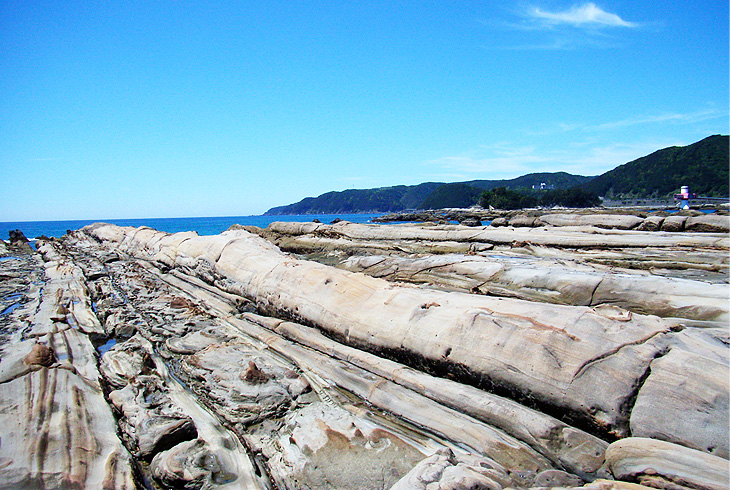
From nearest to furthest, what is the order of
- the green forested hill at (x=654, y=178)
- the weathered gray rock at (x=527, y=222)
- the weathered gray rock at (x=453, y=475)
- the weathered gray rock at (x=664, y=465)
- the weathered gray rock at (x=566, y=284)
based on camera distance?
1. the weathered gray rock at (x=664, y=465)
2. the weathered gray rock at (x=453, y=475)
3. the weathered gray rock at (x=566, y=284)
4. the weathered gray rock at (x=527, y=222)
5. the green forested hill at (x=654, y=178)

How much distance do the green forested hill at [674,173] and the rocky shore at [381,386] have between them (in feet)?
241

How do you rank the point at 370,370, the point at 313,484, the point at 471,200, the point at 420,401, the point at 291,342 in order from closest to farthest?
the point at 313,484 → the point at 420,401 → the point at 370,370 → the point at 291,342 → the point at 471,200

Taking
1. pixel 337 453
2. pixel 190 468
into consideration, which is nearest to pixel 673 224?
pixel 337 453

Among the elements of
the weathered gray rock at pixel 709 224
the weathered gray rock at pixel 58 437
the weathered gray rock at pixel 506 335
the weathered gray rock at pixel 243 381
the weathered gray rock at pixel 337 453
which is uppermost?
the weathered gray rock at pixel 709 224

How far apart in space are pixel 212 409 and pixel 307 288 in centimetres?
266

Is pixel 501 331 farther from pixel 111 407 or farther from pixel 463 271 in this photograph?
pixel 111 407

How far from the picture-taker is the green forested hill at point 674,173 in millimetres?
62750

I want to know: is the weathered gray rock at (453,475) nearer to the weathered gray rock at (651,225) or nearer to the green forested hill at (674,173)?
the weathered gray rock at (651,225)

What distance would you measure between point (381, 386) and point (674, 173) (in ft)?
293

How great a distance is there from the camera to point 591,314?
412 centimetres

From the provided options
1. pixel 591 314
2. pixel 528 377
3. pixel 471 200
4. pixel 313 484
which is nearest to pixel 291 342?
pixel 313 484

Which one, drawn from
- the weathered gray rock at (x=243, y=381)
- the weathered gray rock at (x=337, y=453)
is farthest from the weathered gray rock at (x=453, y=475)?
the weathered gray rock at (x=243, y=381)

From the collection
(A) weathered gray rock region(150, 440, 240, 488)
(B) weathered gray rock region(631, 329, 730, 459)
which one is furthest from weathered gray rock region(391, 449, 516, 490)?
(A) weathered gray rock region(150, 440, 240, 488)

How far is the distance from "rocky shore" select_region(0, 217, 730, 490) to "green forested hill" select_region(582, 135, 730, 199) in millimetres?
73333
